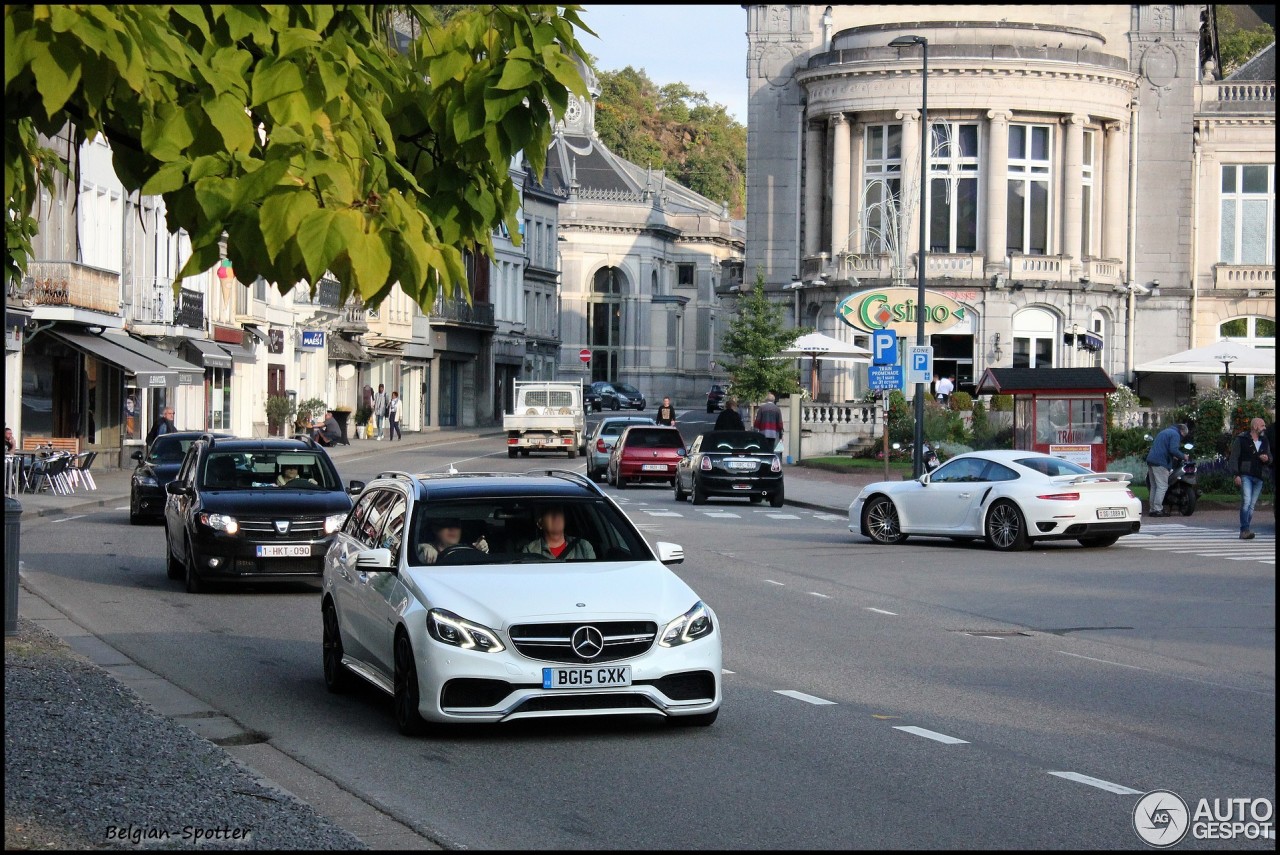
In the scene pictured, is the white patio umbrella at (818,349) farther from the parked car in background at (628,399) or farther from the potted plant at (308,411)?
the parked car in background at (628,399)

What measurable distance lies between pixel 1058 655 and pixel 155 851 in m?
9.14

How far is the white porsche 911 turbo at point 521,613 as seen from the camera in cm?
959

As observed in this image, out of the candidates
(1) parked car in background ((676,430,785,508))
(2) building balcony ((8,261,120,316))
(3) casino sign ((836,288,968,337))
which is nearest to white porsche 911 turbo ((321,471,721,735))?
(1) parked car in background ((676,430,785,508))

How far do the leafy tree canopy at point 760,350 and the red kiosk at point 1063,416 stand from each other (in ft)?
68.7

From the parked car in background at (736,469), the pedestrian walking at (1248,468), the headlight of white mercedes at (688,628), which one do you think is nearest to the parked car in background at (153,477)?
the parked car in background at (736,469)

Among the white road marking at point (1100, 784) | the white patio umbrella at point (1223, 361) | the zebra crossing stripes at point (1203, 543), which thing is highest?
the white patio umbrella at point (1223, 361)

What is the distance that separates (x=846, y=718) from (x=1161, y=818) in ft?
9.94

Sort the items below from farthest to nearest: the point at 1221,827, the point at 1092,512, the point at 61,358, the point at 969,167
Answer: the point at 969,167 → the point at 61,358 → the point at 1092,512 → the point at 1221,827

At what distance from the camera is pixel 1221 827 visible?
7750 millimetres

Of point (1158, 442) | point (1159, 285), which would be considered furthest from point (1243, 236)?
point (1158, 442)

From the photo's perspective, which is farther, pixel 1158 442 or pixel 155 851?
pixel 1158 442

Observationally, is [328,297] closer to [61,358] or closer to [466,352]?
[466,352]

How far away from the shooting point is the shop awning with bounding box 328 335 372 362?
7056 cm

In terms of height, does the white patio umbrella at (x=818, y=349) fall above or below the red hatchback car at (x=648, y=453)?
above
